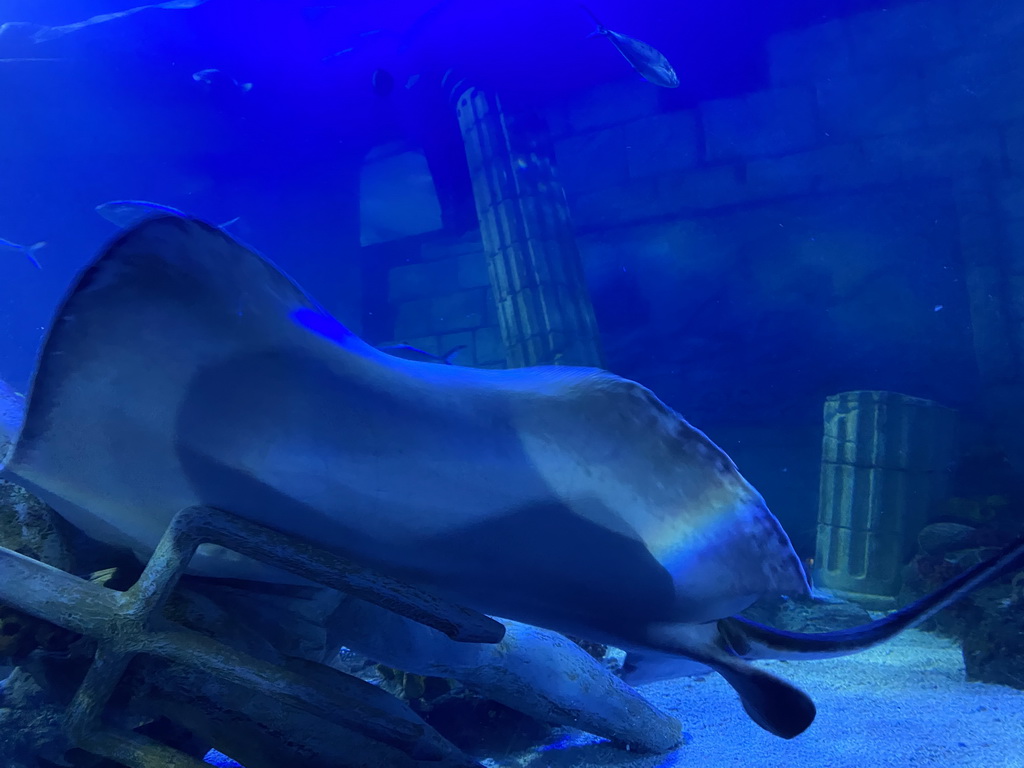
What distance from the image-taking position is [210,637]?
1.22m

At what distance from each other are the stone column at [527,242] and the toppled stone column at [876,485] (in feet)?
11.3

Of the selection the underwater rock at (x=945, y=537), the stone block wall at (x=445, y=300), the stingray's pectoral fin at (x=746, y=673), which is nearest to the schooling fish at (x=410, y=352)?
the stingray's pectoral fin at (x=746, y=673)

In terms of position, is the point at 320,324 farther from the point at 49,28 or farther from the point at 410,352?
the point at 49,28

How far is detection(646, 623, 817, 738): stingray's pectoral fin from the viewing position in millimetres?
1302

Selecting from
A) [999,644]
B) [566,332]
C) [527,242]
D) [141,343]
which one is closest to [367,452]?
[141,343]

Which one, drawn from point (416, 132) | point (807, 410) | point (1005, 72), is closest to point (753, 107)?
point (1005, 72)

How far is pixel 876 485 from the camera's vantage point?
592 cm

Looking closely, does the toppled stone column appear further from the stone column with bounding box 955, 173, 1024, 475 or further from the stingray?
the stingray

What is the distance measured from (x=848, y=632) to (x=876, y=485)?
17.7 feet

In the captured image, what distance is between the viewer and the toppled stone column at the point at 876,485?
5.68 metres

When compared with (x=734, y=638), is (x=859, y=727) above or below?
below

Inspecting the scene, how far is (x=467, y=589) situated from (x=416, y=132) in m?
12.7

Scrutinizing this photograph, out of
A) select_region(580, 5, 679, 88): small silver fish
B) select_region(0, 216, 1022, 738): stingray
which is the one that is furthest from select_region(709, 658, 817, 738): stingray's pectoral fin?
select_region(580, 5, 679, 88): small silver fish

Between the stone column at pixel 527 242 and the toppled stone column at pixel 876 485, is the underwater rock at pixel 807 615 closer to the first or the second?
the toppled stone column at pixel 876 485
